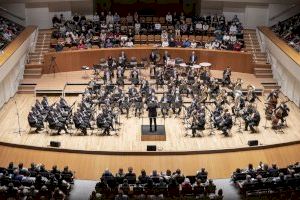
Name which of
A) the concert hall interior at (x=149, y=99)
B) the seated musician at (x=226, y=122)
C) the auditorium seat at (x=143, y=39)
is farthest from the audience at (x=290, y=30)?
the auditorium seat at (x=143, y=39)

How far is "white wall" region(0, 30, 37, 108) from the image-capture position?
68.8ft

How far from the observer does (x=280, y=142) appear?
1730cm

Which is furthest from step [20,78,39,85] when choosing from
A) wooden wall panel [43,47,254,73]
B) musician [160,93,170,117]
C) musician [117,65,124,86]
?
musician [160,93,170,117]

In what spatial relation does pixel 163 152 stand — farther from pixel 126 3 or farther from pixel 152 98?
pixel 126 3

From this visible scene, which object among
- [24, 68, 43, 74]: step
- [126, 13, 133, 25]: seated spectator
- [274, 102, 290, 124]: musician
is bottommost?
[274, 102, 290, 124]: musician

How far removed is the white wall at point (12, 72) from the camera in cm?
2098

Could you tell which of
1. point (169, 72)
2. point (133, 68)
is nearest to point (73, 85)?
A: point (133, 68)

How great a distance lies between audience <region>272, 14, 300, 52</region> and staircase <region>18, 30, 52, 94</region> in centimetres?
1123

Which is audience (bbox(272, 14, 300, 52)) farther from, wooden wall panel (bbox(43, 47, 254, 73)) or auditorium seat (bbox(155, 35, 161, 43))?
auditorium seat (bbox(155, 35, 161, 43))

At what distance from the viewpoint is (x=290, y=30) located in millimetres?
24562

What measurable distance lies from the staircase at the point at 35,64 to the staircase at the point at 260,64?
9905mm

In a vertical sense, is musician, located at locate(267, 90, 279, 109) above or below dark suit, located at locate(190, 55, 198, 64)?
below

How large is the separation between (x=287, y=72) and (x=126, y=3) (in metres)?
10.8

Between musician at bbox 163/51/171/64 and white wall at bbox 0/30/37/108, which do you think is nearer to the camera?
white wall at bbox 0/30/37/108
